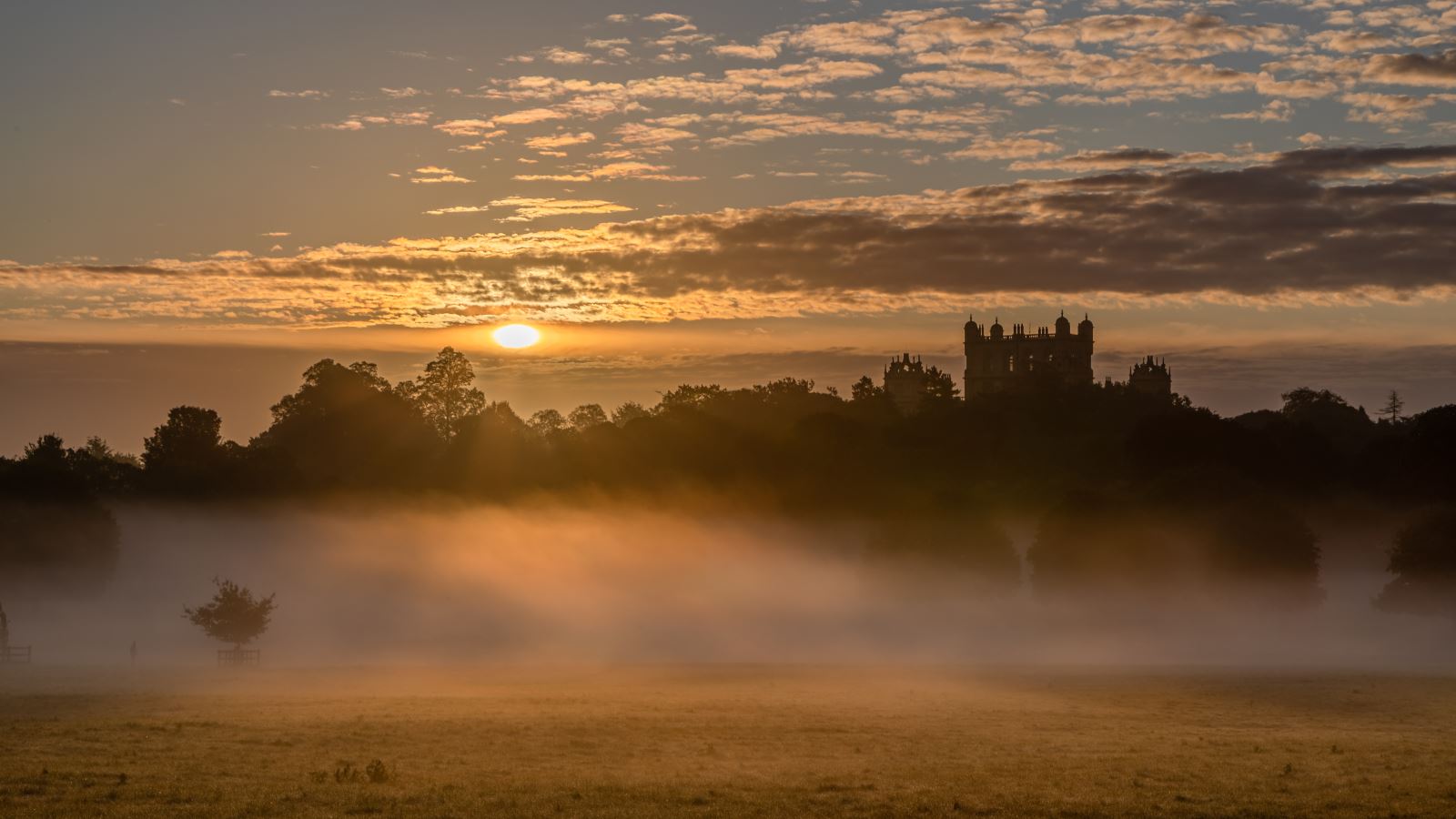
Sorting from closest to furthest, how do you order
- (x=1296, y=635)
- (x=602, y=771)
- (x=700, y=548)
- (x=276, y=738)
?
(x=602, y=771)
(x=276, y=738)
(x=1296, y=635)
(x=700, y=548)

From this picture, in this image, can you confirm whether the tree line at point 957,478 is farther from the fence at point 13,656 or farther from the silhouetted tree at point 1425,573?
the fence at point 13,656

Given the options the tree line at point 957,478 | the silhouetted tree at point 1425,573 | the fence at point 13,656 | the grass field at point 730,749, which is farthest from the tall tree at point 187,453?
the silhouetted tree at point 1425,573

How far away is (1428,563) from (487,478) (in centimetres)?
9895

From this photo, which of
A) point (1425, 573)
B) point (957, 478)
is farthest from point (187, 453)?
point (1425, 573)

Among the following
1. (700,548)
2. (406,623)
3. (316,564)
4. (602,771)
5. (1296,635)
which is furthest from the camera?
(700,548)

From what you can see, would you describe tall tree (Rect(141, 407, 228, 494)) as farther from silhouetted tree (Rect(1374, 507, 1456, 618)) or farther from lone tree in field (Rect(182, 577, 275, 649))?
silhouetted tree (Rect(1374, 507, 1456, 618))

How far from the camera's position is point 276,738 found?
47531 millimetres

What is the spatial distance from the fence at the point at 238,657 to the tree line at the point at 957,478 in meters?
35.6

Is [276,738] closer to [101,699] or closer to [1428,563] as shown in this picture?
[101,699]

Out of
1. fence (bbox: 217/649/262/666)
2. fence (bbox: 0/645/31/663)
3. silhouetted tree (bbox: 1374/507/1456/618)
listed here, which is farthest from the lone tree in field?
silhouetted tree (bbox: 1374/507/1456/618)

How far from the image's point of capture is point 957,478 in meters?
172

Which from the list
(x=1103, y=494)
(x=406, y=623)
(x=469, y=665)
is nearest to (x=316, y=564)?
(x=406, y=623)

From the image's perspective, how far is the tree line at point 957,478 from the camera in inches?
5074

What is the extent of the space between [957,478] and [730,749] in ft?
421
